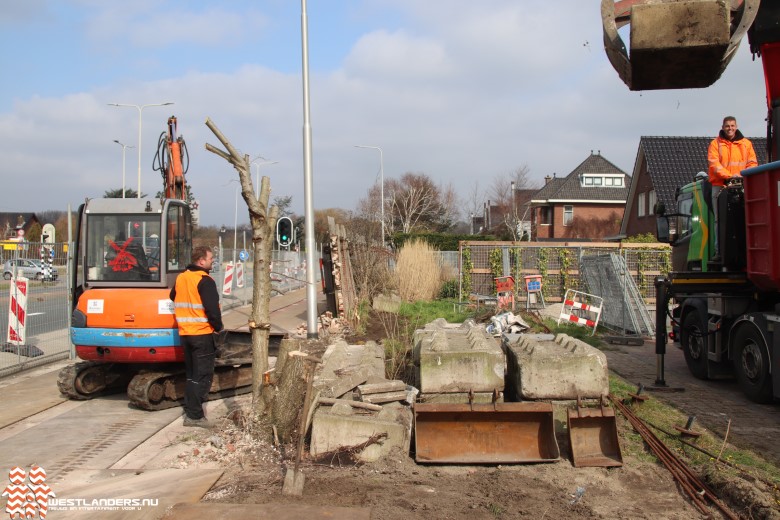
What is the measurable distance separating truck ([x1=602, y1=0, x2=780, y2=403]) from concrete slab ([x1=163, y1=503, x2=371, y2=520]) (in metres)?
4.09

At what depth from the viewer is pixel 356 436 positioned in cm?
581

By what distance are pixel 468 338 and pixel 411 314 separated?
334 inches

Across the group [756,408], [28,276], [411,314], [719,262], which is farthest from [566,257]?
[28,276]

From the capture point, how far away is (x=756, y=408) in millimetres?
7762

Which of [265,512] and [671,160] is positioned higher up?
[671,160]

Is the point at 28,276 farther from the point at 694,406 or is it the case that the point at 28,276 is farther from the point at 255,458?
the point at 694,406

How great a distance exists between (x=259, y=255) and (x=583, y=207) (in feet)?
152

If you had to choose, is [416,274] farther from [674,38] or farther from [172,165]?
[674,38]

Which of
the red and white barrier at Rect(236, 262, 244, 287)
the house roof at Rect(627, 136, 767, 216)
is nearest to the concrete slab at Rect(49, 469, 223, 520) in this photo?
the red and white barrier at Rect(236, 262, 244, 287)

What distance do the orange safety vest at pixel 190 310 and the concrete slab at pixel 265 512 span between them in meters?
2.82

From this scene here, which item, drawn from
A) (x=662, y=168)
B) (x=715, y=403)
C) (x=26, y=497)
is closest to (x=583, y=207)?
(x=662, y=168)

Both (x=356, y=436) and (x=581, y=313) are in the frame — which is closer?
(x=356, y=436)

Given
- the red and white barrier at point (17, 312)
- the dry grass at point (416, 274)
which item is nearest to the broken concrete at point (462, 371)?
the red and white barrier at point (17, 312)

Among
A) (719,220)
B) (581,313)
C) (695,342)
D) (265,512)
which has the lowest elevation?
(265,512)
